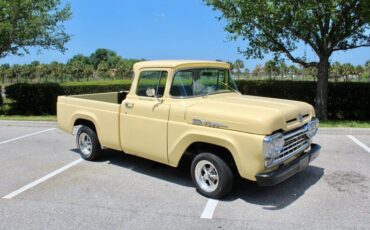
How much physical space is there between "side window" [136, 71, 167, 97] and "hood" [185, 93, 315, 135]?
712 millimetres

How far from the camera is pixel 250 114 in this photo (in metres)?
5.07

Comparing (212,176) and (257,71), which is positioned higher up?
(257,71)

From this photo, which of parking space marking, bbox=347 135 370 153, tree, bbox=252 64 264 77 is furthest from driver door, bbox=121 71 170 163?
tree, bbox=252 64 264 77

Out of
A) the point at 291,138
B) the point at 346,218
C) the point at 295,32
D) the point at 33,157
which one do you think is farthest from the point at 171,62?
the point at 295,32

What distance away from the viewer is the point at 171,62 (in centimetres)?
625

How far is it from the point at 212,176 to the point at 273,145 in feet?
3.61

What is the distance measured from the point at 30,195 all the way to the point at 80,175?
1.10 m

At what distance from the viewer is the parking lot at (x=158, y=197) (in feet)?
15.8

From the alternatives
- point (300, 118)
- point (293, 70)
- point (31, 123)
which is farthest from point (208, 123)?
point (293, 70)

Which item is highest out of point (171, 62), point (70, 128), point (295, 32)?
point (295, 32)

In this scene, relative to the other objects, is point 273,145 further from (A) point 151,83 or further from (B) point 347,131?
(B) point 347,131

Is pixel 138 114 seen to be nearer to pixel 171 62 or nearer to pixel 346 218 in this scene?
pixel 171 62

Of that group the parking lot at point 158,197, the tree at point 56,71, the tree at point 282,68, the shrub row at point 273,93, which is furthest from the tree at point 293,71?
the tree at point 56,71

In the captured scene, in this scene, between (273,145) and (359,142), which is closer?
(273,145)
